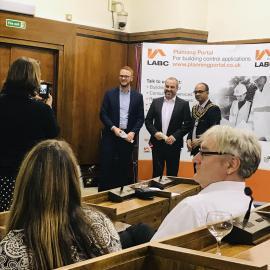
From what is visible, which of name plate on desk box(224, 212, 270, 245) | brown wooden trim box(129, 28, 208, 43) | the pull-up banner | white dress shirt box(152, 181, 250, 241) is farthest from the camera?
brown wooden trim box(129, 28, 208, 43)

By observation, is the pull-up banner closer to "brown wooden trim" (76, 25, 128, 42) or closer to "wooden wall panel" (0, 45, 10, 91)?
"brown wooden trim" (76, 25, 128, 42)

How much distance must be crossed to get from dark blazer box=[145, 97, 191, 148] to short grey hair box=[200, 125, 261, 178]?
3.78m

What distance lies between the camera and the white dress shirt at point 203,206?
2.05 meters

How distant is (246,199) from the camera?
7.48 feet

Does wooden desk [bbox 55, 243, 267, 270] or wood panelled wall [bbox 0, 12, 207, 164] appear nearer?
wooden desk [bbox 55, 243, 267, 270]

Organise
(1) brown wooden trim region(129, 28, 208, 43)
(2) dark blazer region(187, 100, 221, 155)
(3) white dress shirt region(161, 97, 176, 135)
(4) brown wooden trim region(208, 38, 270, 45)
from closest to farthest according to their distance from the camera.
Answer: (2) dark blazer region(187, 100, 221, 155)
(3) white dress shirt region(161, 97, 176, 135)
(4) brown wooden trim region(208, 38, 270, 45)
(1) brown wooden trim region(129, 28, 208, 43)

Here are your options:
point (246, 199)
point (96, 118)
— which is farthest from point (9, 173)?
point (96, 118)

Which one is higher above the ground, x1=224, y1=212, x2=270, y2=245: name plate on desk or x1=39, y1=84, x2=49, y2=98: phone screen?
x1=39, y1=84, x2=49, y2=98: phone screen

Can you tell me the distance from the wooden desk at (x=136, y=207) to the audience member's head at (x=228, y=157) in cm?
77

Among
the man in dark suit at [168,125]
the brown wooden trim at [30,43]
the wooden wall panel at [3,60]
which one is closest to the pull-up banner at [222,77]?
the man in dark suit at [168,125]

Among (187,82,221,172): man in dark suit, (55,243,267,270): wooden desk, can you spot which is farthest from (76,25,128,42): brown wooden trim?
(55,243,267,270): wooden desk

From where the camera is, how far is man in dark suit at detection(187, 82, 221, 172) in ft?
19.9

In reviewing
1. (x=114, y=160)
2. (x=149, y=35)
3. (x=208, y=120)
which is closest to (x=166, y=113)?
(x=208, y=120)

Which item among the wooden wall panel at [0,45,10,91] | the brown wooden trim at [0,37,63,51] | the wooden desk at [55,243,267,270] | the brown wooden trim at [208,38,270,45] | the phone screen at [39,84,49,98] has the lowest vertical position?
the wooden desk at [55,243,267,270]
